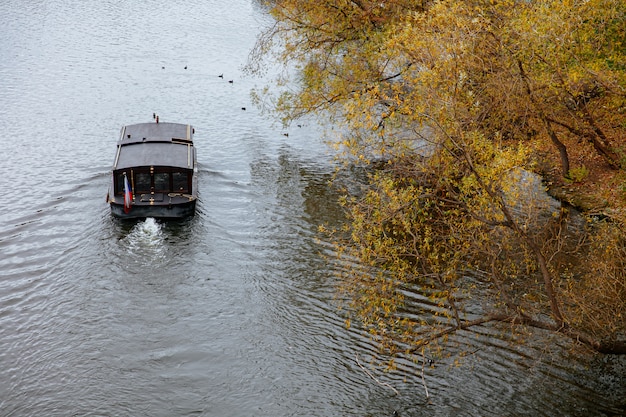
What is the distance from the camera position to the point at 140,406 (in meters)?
17.6

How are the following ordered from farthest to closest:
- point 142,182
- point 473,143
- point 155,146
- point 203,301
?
point 155,146
point 142,182
point 203,301
point 473,143

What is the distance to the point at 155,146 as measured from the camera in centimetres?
2995

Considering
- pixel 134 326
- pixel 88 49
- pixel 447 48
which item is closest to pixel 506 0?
pixel 447 48

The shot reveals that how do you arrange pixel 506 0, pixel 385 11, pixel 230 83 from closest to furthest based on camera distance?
pixel 506 0, pixel 385 11, pixel 230 83

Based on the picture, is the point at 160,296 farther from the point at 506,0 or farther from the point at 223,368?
the point at 506,0

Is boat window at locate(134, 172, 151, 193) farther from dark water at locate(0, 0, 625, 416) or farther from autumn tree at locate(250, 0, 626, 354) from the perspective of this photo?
autumn tree at locate(250, 0, 626, 354)

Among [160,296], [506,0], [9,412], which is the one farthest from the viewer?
[160,296]

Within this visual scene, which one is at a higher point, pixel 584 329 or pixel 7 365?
pixel 584 329

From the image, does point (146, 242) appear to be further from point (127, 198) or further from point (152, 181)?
point (152, 181)

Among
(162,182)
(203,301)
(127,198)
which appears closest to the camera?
(203,301)

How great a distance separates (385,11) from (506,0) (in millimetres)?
8530

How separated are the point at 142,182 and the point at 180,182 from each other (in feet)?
5.07

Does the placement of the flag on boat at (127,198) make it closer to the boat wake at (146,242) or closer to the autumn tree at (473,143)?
the boat wake at (146,242)

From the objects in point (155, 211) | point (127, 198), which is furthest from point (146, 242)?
point (127, 198)
